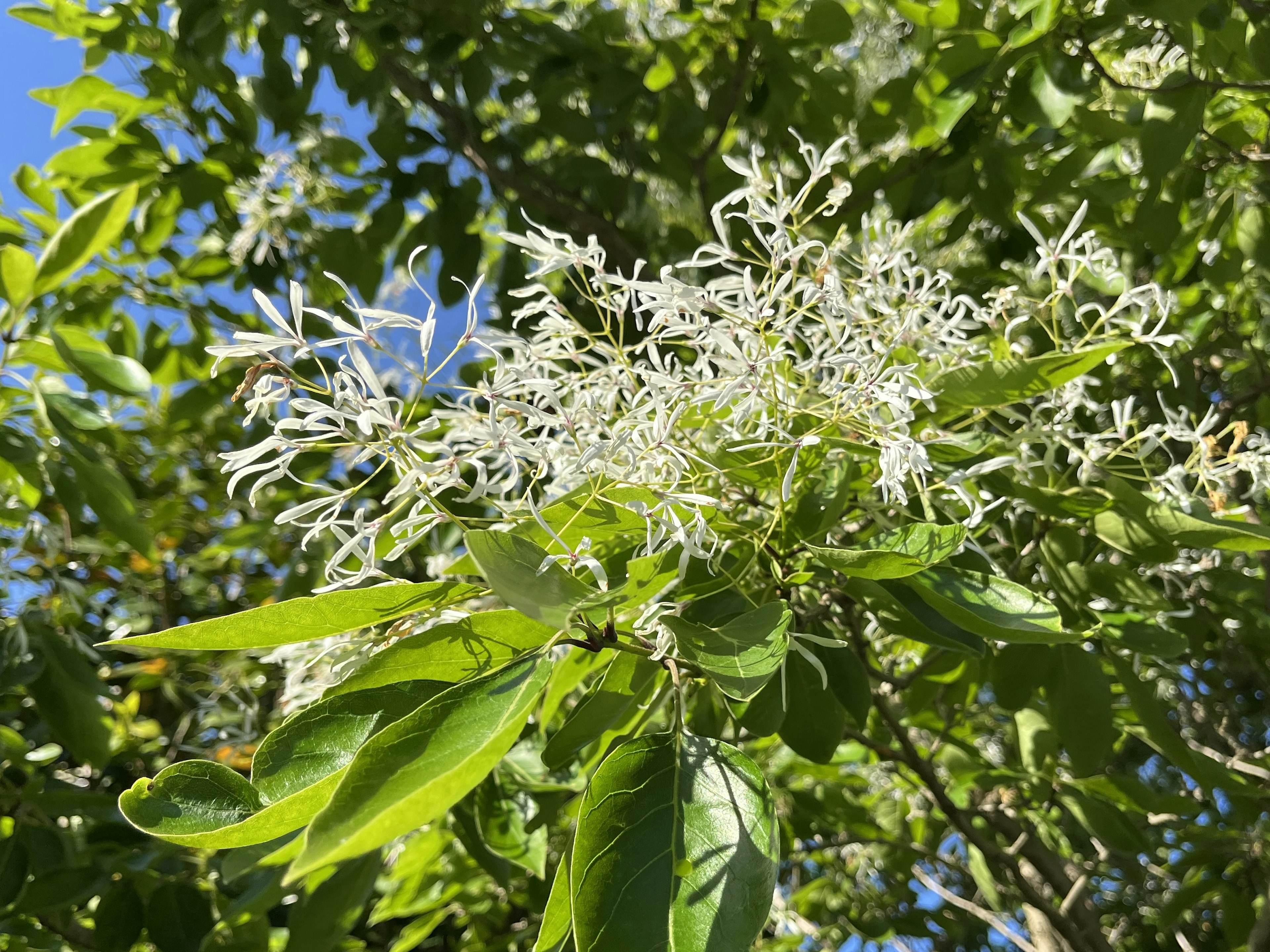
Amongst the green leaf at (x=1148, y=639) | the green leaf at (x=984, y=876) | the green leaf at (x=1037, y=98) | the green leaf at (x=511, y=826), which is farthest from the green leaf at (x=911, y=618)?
the green leaf at (x=984, y=876)

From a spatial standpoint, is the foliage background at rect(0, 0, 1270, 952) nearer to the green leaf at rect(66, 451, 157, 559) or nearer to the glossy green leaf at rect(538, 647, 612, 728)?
the green leaf at rect(66, 451, 157, 559)

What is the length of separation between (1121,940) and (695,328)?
2146mm

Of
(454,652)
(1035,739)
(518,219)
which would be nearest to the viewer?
(454,652)

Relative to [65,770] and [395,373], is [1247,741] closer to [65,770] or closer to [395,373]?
[395,373]

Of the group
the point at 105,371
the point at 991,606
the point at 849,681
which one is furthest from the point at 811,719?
the point at 105,371

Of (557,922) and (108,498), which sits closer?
(557,922)

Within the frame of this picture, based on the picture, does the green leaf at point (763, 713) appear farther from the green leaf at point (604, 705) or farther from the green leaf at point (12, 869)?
the green leaf at point (12, 869)

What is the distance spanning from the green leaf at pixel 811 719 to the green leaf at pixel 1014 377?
0.73 feet

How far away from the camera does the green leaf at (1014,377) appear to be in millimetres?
586

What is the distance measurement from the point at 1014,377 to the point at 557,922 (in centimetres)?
44

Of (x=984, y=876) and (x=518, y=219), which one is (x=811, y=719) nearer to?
(x=984, y=876)

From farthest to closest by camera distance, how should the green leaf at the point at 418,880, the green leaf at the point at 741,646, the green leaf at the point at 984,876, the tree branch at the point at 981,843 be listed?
the green leaf at the point at 984,876 → the green leaf at the point at 418,880 → the tree branch at the point at 981,843 → the green leaf at the point at 741,646

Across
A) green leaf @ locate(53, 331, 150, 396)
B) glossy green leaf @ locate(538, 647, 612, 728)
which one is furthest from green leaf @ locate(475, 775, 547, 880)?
green leaf @ locate(53, 331, 150, 396)

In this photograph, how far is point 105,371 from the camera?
1.07m
